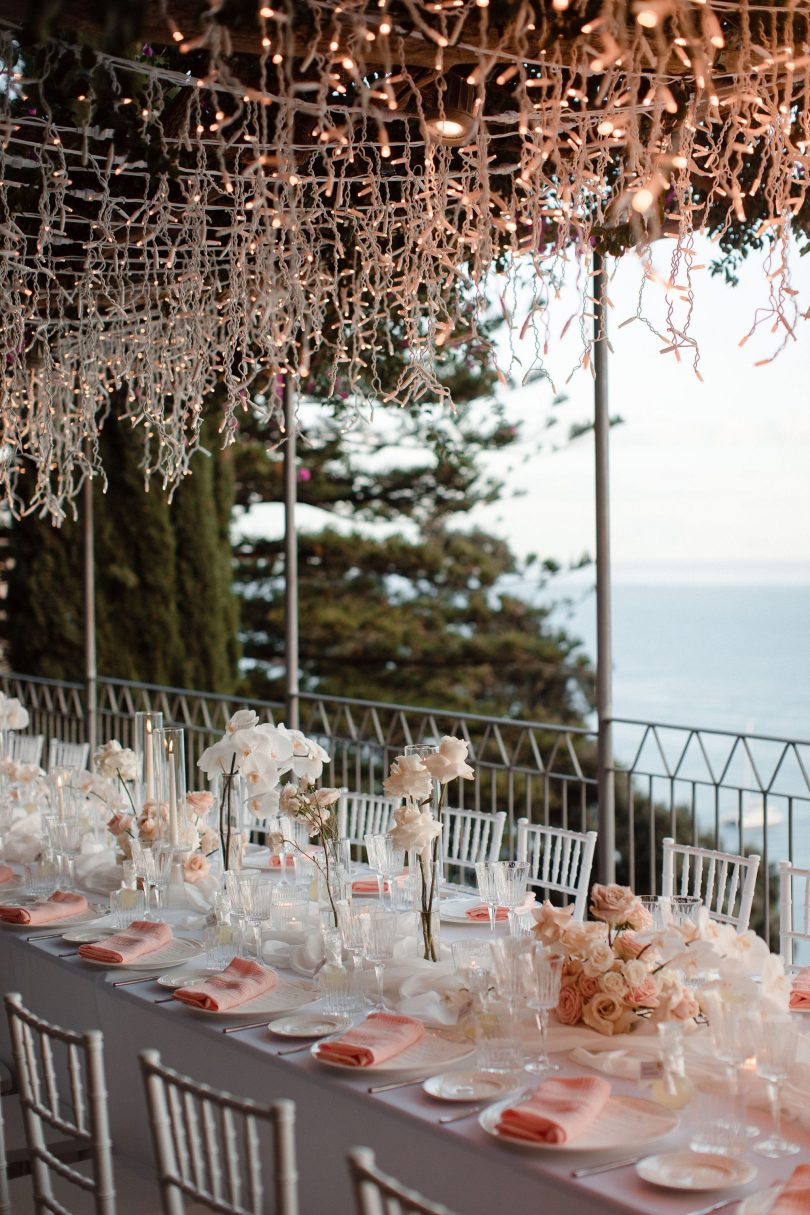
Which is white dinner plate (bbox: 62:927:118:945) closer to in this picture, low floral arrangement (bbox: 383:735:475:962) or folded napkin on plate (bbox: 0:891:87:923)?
folded napkin on plate (bbox: 0:891:87:923)

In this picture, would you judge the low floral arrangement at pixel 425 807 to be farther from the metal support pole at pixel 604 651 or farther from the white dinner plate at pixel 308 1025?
the metal support pole at pixel 604 651

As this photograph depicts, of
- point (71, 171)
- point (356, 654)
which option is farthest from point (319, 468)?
point (71, 171)

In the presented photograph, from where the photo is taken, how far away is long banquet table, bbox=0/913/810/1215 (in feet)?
6.36

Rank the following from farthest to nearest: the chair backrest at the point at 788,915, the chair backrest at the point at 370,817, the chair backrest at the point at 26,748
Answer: the chair backrest at the point at 26,748, the chair backrest at the point at 370,817, the chair backrest at the point at 788,915

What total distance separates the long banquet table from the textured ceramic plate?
2.1 inches

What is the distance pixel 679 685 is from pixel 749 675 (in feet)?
4.33

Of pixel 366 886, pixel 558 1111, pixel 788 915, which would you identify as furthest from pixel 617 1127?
pixel 366 886

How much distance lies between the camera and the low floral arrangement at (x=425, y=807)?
2.81 metres

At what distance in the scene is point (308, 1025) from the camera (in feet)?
8.61

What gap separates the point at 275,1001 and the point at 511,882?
22.8 inches

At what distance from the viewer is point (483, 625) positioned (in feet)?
43.3

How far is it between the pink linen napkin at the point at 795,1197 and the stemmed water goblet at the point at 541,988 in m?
0.56

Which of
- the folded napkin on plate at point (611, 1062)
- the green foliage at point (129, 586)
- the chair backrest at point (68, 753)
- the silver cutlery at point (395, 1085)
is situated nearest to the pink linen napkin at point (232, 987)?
the silver cutlery at point (395, 1085)

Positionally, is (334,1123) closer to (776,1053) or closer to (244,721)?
(776,1053)
